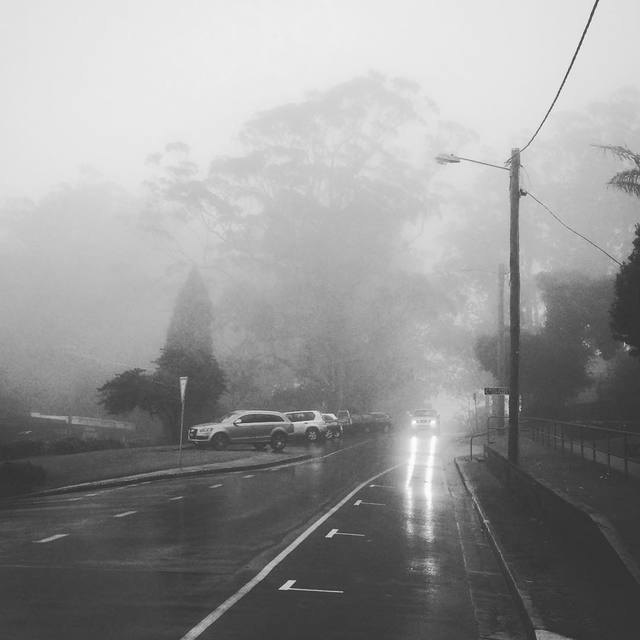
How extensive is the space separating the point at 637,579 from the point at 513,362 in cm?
1637

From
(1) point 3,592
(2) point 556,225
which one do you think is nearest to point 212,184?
(2) point 556,225

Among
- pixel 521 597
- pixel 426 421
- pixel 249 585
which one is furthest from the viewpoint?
pixel 426 421

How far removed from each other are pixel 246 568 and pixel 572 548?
4.62 metres

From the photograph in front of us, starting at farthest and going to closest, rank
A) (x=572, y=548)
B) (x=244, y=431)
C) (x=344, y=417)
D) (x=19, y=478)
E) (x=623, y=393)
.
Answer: (x=344, y=417) → (x=623, y=393) → (x=244, y=431) → (x=19, y=478) → (x=572, y=548)

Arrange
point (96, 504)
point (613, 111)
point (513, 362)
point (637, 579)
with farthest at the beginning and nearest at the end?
1. point (613, 111)
2. point (513, 362)
3. point (96, 504)
4. point (637, 579)

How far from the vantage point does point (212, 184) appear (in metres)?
73.6

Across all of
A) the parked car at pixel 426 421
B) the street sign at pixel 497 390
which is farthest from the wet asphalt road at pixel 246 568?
the parked car at pixel 426 421

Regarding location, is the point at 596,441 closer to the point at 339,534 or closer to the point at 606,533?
the point at 339,534

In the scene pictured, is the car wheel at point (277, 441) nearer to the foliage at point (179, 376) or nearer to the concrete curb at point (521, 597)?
the foliage at point (179, 376)

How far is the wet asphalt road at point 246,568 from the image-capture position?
8.06m

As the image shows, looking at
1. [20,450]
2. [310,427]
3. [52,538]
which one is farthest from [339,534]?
[310,427]

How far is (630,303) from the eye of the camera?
Result: 26.2 meters

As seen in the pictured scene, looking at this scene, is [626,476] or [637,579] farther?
[626,476]

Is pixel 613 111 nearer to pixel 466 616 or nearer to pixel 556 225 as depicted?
pixel 556 225
